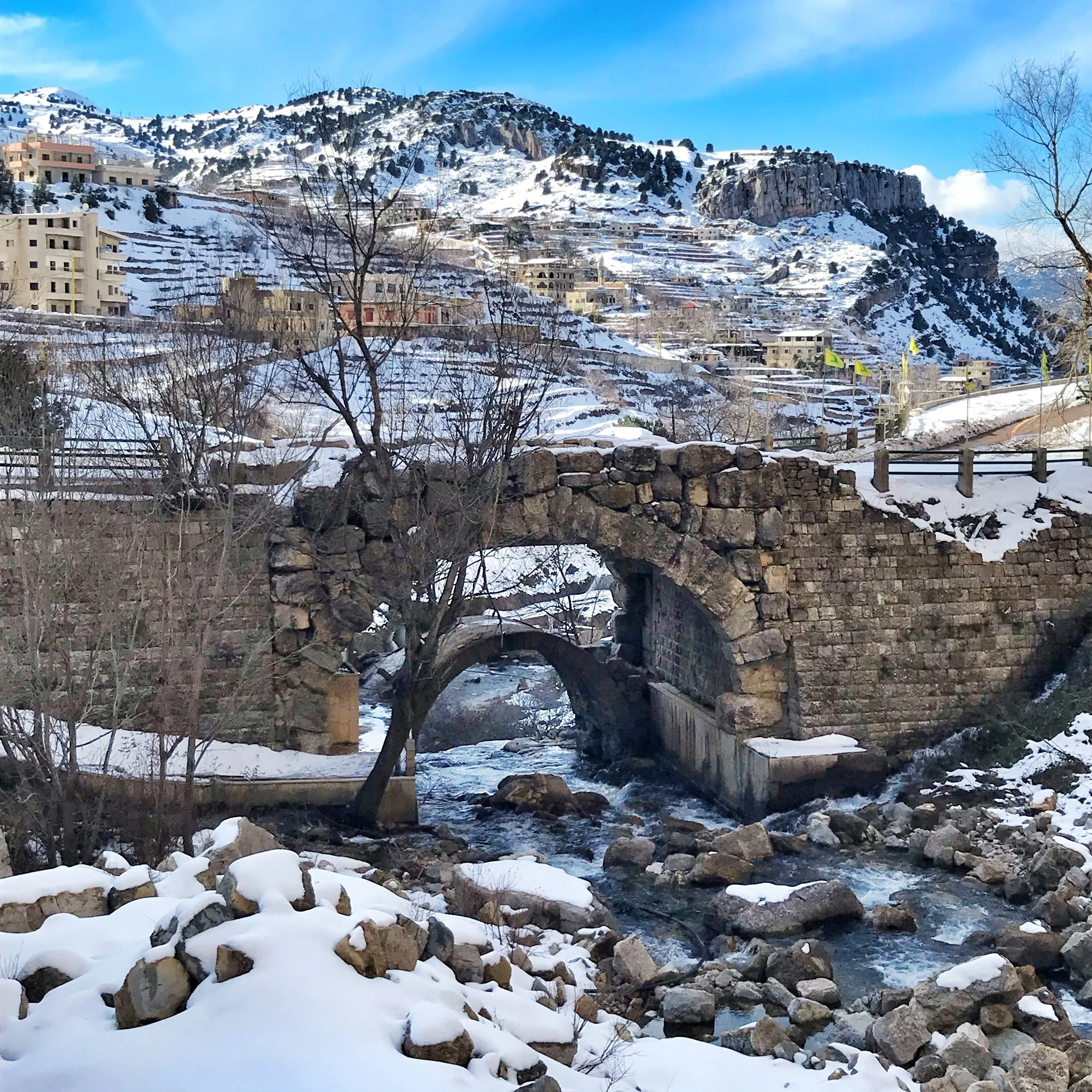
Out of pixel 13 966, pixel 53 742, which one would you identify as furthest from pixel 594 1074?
pixel 53 742

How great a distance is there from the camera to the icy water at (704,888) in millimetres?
9219

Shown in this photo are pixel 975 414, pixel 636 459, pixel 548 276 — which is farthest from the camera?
pixel 548 276

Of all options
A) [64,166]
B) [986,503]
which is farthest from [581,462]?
[64,166]

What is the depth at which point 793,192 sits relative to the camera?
4985 inches

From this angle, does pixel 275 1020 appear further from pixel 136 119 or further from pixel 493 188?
pixel 136 119

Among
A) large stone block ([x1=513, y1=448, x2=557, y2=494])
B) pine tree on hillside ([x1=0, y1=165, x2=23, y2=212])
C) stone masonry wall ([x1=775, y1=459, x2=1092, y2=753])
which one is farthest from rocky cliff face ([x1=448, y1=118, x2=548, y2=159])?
large stone block ([x1=513, y1=448, x2=557, y2=494])

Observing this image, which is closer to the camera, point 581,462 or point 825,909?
point 825,909

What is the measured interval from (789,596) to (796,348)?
68719 mm

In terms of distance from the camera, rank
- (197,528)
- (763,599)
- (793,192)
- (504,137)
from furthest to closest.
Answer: (504,137)
(793,192)
(763,599)
(197,528)

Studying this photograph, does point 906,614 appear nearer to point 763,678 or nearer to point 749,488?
point 763,678

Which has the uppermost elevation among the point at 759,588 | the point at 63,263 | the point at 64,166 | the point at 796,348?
the point at 64,166

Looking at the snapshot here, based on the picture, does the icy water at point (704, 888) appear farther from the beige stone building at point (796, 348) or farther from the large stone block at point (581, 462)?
the beige stone building at point (796, 348)

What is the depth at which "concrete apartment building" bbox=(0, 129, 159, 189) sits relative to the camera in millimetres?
92875

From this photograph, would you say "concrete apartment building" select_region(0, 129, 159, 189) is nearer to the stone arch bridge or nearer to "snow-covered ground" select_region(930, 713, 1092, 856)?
the stone arch bridge
